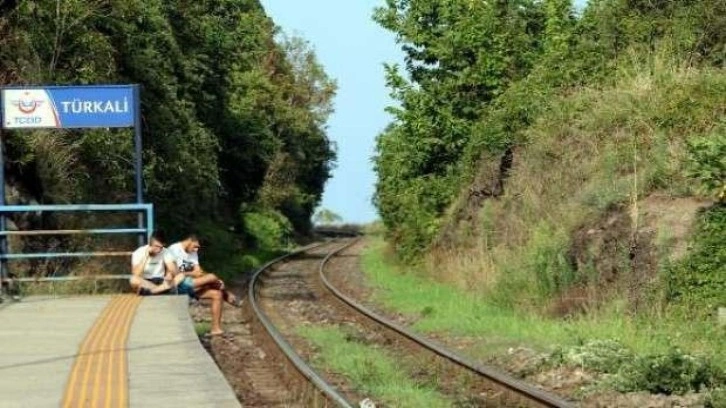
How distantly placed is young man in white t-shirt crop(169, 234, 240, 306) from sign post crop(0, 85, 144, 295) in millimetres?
2574

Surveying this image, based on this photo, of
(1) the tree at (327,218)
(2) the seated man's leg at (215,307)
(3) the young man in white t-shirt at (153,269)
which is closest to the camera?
(2) the seated man's leg at (215,307)

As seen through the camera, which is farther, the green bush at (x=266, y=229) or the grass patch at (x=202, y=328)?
the green bush at (x=266, y=229)

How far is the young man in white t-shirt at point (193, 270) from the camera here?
1744 centimetres

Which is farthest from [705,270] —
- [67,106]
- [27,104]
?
[27,104]

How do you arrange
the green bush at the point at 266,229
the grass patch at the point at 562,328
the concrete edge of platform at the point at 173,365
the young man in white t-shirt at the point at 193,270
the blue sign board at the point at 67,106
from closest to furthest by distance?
the concrete edge of platform at the point at 173,365
the grass patch at the point at 562,328
the young man in white t-shirt at the point at 193,270
the blue sign board at the point at 67,106
the green bush at the point at 266,229

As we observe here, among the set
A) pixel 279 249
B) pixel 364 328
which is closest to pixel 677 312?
pixel 364 328

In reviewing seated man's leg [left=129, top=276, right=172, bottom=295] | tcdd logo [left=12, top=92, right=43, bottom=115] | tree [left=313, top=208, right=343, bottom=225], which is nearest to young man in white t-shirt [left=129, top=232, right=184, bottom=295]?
seated man's leg [left=129, top=276, right=172, bottom=295]

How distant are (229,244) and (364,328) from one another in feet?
92.3

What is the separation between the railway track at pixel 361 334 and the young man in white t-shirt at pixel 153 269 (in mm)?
1679

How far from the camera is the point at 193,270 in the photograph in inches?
698

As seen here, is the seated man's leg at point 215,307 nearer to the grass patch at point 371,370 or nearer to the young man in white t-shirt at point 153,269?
the young man in white t-shirt at point 153,269

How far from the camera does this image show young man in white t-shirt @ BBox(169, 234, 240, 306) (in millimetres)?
17438

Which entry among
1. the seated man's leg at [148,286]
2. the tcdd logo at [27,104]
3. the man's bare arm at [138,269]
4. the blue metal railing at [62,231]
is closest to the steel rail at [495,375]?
the seated man's leg at [148,286]

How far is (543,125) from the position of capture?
23266 millimetres
